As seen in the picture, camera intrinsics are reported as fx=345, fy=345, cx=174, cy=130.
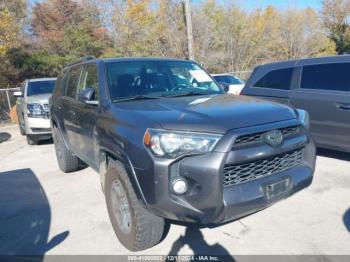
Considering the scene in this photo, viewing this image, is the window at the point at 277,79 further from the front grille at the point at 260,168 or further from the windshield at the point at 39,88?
the windshield at the point at 39,88

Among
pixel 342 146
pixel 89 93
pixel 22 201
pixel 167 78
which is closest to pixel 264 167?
pixel 167 78

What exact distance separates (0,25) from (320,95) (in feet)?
46.9

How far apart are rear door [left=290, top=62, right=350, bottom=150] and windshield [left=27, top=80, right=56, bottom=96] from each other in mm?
6908

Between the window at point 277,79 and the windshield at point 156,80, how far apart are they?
2.13 metres

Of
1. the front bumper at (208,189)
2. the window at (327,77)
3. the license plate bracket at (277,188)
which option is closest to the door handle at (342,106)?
the window at (327,77)

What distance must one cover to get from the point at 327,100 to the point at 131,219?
12.7 ft

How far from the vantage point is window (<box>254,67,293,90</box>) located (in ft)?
20.3

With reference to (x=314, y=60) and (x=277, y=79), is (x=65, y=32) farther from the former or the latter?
(x=314, y=60)

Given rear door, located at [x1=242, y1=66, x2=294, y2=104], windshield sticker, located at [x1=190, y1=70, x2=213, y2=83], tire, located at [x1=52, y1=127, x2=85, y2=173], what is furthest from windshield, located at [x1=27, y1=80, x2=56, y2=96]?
windshield sticker, located at [x1=190, y1=70, x2=213, y2=83]

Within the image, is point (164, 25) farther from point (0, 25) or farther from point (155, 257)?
point (155, 257)

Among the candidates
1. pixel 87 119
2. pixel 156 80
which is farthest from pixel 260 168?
pixel 87 119

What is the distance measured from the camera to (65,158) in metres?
5.97

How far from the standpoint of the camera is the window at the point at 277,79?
6.18m

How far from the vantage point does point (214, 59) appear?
2839 cm
